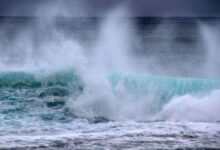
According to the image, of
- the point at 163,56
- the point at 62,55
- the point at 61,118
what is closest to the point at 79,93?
the point at 61,118

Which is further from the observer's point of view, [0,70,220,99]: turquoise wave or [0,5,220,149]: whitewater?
[0,70,220,99]: turquoise wave

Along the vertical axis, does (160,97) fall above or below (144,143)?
above

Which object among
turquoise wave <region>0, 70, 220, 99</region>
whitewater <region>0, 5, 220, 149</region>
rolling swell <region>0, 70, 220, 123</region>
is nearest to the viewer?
whitewater <region>0, 5, 220, 149</region>

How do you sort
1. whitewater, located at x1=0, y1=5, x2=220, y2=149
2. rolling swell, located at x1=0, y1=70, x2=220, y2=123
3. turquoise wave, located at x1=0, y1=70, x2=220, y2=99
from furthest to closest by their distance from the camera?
1. turquoise wave, located at x1=0, y1=70, x2=220, y2=99
2. rolling swell, located at x1=0, y1=70, x2=220, y2=123
3. whitewater, located at x1=0, y1=5, x2=220, y2=149

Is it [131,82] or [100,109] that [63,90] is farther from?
[131,82]

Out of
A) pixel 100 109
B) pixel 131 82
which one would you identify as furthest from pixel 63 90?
pixel 131 82

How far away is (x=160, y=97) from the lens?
13.3 m

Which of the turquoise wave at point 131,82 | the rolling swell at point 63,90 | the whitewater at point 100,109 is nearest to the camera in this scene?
the whitewater at point 100,109

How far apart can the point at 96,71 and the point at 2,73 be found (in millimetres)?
4839

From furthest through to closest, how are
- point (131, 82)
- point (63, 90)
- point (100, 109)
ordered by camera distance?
point (131, 82) < point (63, 90) < point (100, 109)

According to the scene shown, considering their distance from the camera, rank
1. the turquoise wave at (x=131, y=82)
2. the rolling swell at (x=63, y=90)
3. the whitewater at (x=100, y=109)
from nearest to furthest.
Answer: the whitewater at (x=100, y=109) < the rolling swell at (x=63, y=90) < the turquoise wave at (x=131, y=82)

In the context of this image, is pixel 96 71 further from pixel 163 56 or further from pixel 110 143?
pixel 163 56

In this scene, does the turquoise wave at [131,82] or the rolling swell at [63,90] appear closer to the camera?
the rolling swell at [63,90]

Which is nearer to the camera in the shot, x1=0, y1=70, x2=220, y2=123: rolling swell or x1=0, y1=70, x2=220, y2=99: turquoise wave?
x1=0, y1=70, x2=220, y2=123: rolling swell
